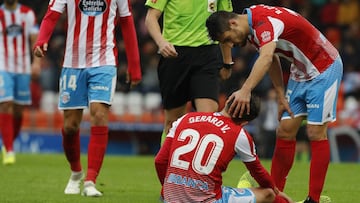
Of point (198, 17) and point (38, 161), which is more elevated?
point (198, 17)

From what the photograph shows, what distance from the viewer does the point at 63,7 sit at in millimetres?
10250

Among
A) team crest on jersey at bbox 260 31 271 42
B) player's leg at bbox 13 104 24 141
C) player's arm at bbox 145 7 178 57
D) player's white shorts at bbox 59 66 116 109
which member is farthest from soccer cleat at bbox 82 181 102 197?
player's leg at bbox 13 104 24 141

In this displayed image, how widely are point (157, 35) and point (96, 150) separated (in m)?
1.42

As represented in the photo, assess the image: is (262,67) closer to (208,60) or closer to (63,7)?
(208,60)

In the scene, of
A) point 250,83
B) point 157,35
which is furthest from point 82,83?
point 250,83

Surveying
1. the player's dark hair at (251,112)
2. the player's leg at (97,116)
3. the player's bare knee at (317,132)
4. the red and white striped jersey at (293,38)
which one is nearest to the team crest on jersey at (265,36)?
the red and white striped jersey at (293,38)

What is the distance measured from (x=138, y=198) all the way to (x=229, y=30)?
8.28ft

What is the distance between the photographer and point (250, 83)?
777 cm

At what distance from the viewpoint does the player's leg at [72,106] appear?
33.8 feet

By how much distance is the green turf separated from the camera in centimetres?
990

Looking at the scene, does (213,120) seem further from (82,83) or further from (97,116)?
(82,83)

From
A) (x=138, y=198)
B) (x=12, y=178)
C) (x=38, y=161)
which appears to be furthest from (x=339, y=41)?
(x=138, y=198)

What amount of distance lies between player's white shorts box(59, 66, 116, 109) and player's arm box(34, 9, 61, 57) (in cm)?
44

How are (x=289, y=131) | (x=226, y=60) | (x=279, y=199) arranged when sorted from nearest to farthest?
(x=279, y=199) → (x=289, y=131) → (x=226, y=60)
